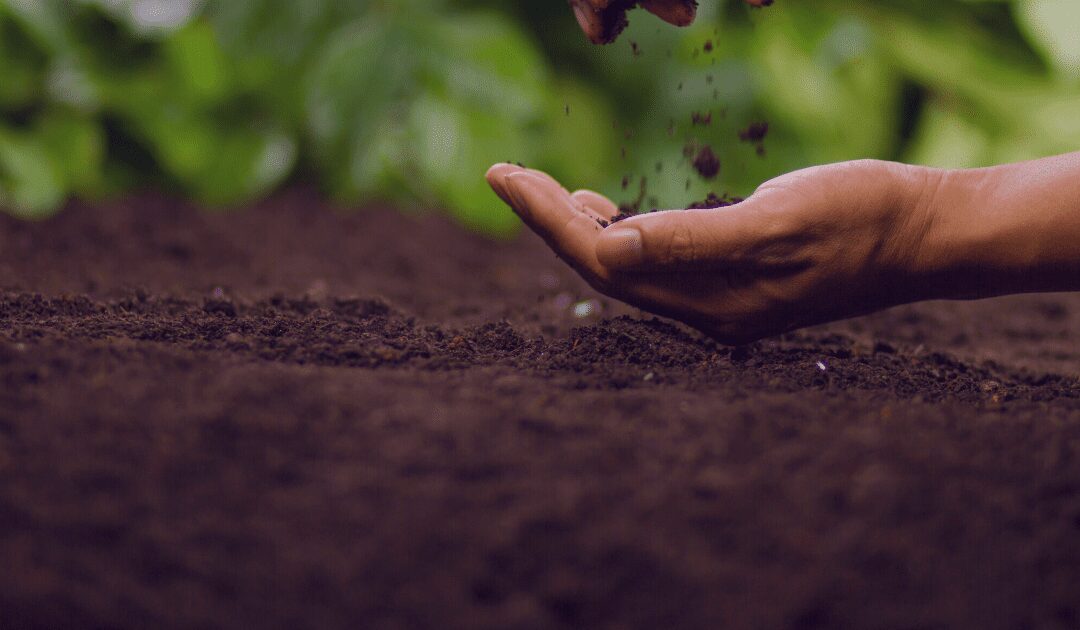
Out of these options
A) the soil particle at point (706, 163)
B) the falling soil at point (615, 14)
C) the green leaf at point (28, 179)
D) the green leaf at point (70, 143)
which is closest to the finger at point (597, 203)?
the soil particle at point (706, 163)

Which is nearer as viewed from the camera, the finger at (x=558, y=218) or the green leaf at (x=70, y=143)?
the finger at (x=558, y=218)

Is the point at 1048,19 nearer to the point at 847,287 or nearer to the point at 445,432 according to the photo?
the point at 847,287

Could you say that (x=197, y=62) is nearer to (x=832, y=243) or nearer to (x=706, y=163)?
(x=706, y=163)

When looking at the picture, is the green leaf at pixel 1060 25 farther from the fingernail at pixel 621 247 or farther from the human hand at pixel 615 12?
the fingernail at pixel 621 247

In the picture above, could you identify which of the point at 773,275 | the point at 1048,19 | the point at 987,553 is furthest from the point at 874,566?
the point at 1048,19

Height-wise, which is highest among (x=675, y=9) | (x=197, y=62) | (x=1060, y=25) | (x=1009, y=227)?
(x=197, y=62)

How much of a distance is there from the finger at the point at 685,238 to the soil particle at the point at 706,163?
0.69ft

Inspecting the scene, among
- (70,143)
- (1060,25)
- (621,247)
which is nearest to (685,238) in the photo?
(621,247)

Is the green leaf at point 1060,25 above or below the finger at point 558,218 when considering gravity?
above

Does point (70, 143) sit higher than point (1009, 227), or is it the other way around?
point (70, 143)

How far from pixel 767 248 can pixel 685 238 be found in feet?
0.34

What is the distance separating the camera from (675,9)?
0.96 metres

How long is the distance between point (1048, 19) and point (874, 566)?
211 centimetres

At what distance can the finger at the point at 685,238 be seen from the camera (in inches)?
34.4
